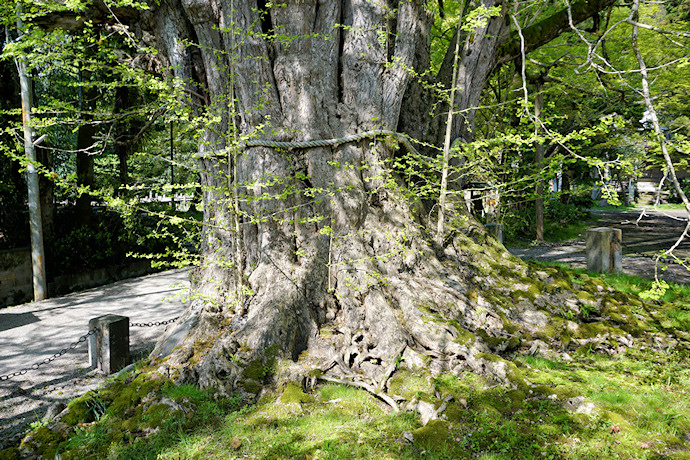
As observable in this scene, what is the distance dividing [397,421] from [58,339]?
574cm

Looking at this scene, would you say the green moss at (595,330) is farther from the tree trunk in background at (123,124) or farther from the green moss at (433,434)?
the tree trunk in background at (123,124)

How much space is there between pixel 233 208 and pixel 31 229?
720 centimetres

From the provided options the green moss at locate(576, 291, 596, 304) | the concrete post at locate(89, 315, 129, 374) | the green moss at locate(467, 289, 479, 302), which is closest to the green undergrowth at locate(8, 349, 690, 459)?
the green moss at locate(467, 289, 479, 302)

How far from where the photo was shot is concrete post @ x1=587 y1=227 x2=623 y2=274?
314 inches

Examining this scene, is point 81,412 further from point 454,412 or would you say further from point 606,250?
point 606,250

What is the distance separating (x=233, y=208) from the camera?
166 inches

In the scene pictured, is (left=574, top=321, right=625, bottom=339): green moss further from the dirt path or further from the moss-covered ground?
the dirt path

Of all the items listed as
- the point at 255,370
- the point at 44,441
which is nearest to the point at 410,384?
the point at 255,370

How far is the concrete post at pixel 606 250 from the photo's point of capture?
798 cm

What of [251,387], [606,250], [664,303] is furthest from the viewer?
[606,250]

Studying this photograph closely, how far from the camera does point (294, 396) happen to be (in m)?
3.58

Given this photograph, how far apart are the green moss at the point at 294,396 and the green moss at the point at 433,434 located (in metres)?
0.97

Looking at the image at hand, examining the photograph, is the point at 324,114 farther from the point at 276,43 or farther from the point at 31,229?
the point at 31,229

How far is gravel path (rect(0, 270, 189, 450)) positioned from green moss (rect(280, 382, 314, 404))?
1324 mm
